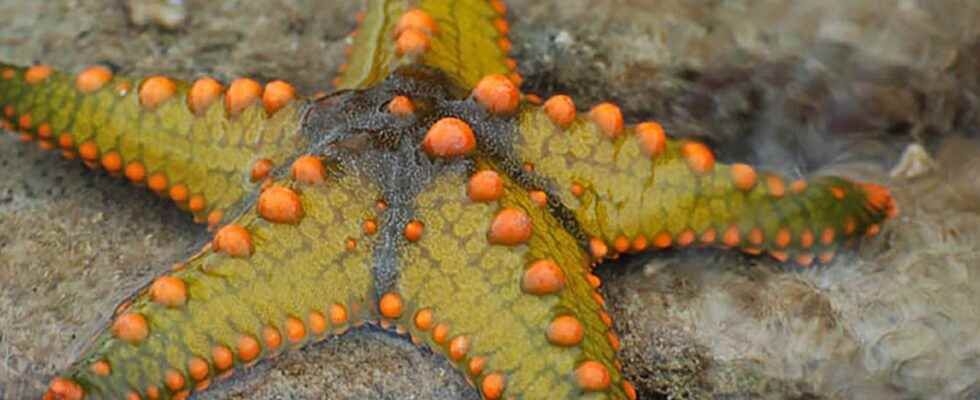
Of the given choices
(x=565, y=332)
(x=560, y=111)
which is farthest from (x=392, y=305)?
(x=560, y=111)

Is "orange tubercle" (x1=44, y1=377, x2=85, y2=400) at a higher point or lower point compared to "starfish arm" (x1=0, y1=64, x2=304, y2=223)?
lower

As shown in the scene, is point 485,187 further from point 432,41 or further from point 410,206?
point 432,41

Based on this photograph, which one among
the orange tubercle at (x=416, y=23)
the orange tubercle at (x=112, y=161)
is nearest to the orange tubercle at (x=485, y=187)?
the orange tubercle at (x=416, y=23)

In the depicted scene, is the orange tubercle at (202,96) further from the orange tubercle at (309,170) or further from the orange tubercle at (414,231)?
the orange tubercle at (414,231)

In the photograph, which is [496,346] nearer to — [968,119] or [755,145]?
[755,145]

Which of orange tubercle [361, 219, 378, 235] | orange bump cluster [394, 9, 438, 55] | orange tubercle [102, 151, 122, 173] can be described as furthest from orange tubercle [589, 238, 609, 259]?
orange tubercle [102, 151, 122, 173]

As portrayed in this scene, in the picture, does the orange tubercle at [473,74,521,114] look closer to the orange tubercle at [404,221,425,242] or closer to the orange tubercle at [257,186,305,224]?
the orange tubercle at [404,221,425,242]

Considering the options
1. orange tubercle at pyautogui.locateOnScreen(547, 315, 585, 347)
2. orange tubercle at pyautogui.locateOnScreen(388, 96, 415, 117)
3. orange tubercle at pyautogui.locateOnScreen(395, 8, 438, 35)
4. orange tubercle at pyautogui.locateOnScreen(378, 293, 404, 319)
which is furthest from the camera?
orange tubercle at pyautogui.locateOnScreen(395, 8, 438, 35)

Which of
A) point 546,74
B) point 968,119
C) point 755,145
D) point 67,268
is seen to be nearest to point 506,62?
point 546,74
